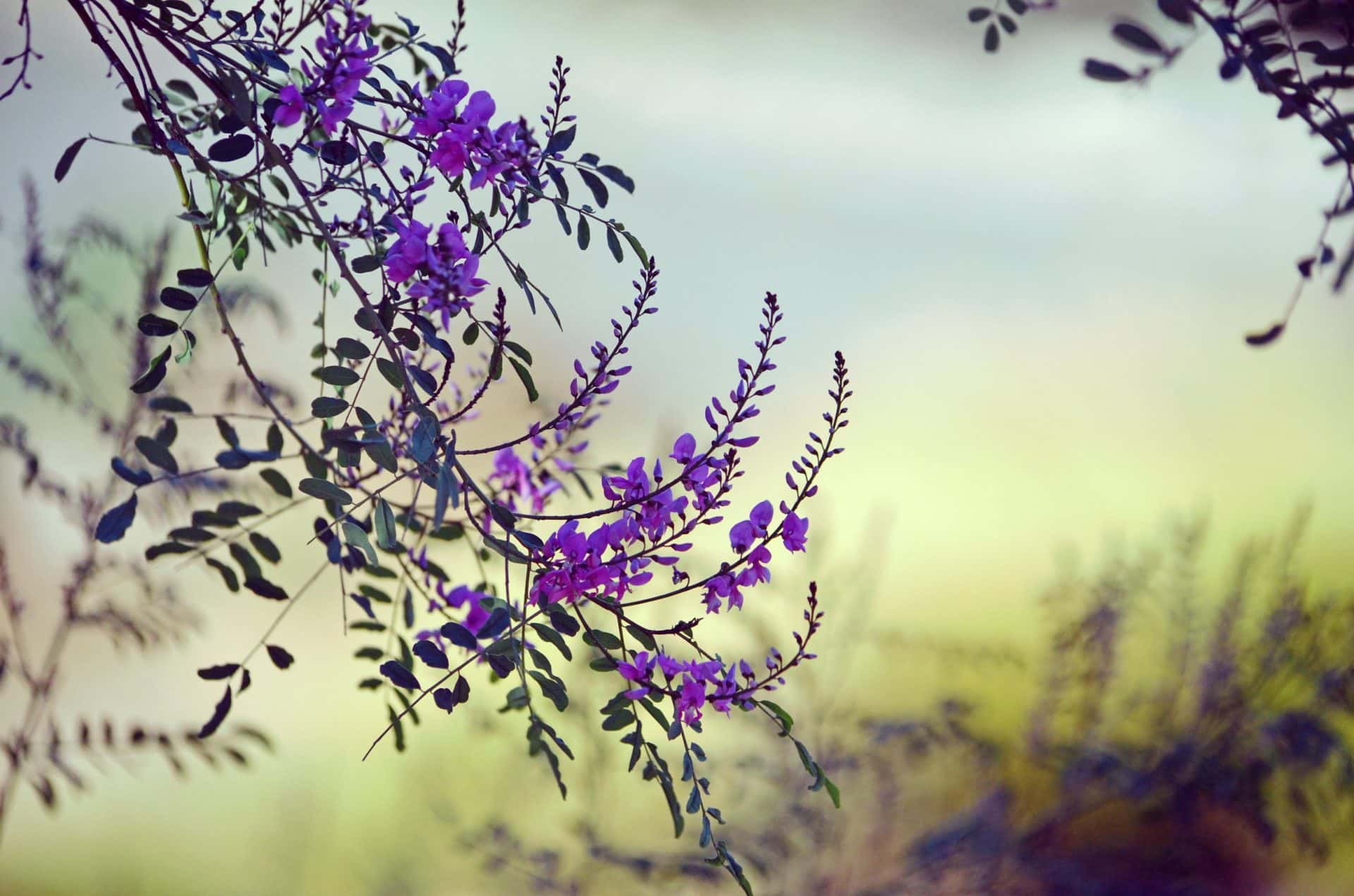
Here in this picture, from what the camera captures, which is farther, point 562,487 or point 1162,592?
point 1162,592

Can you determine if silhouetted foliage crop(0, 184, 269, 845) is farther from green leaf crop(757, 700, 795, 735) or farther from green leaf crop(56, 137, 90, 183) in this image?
green leaf crop(757, 700, 795, 735)

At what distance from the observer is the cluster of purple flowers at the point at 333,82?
2.01 feet

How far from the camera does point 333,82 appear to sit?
2.01 ft

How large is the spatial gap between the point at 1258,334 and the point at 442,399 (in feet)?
2.21

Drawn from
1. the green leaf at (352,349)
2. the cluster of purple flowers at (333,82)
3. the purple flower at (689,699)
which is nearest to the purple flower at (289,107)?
the cluster of purple flowers at (333,82)

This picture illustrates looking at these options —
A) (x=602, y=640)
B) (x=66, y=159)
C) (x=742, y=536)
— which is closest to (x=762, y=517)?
(x=742, y=536)

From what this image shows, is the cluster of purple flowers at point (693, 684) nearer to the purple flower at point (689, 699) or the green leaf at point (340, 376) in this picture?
the purple flower at point (689, 699)

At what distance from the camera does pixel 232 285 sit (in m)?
1.30

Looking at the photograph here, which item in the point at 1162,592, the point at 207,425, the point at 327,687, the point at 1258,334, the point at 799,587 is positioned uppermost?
the point at 1258,334

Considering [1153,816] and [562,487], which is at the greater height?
[562,487]

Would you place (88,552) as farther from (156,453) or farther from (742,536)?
(742,536)

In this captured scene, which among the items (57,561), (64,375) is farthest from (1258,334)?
(57,561)

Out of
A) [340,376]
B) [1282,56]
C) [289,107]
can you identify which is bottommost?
[340,376]

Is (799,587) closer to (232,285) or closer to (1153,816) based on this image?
(1153,816)
